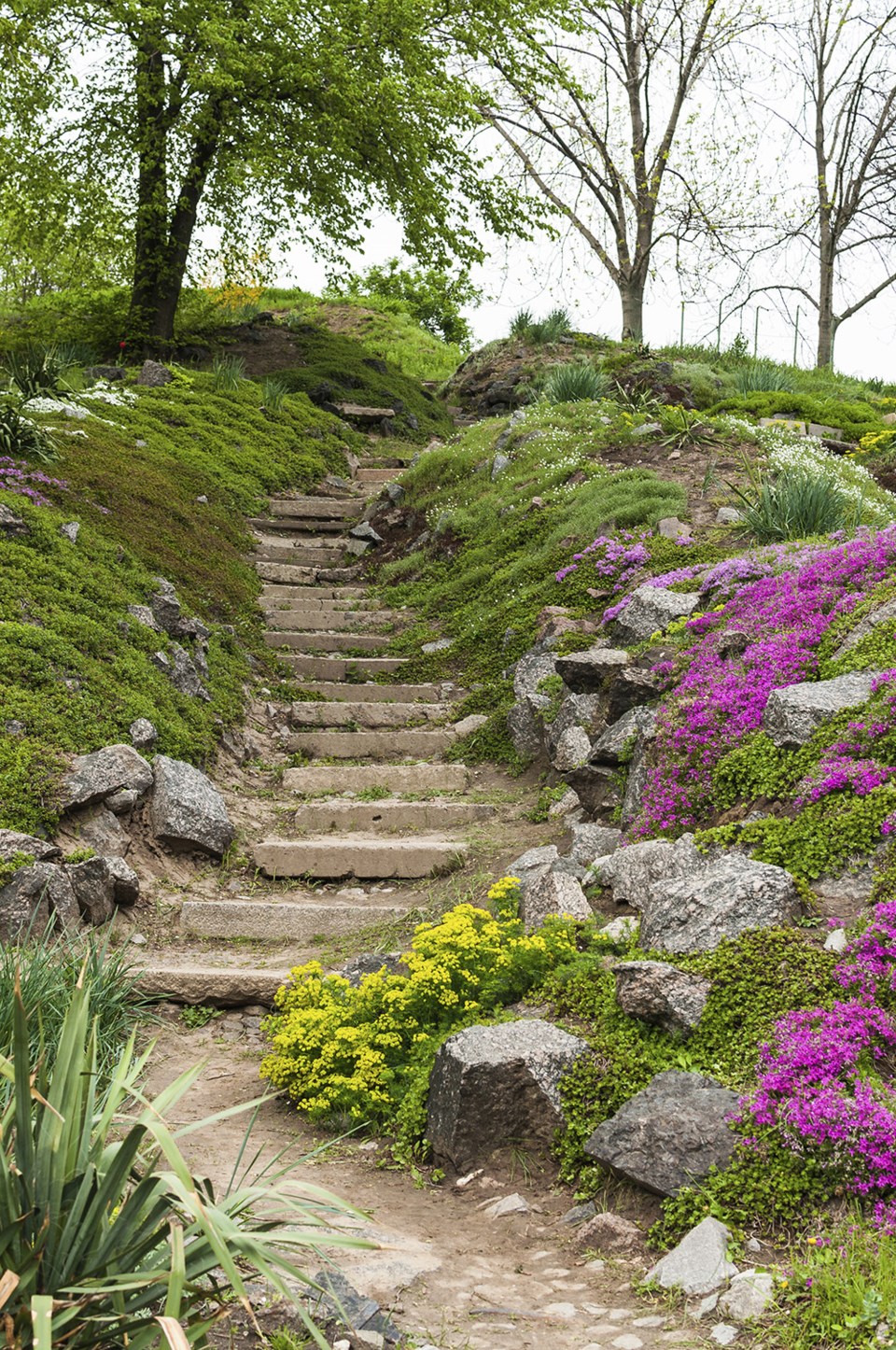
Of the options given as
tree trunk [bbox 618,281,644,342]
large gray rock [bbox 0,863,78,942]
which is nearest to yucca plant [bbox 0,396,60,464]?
large gray rock [bbox 0,863,78,942]

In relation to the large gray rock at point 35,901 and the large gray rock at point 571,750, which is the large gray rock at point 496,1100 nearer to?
the large gray rock at point 35,901

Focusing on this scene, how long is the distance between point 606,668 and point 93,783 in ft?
11.8

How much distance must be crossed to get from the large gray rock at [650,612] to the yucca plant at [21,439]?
5.29 metres

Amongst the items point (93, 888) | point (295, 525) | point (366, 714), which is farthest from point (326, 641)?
point (93, 888)

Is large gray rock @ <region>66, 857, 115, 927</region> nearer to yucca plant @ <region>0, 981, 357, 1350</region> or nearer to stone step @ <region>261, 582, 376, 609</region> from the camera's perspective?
yucca plant @ <region>0, 981, 357, 1350</region>

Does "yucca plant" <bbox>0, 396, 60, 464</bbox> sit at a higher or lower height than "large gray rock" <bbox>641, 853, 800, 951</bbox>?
higher

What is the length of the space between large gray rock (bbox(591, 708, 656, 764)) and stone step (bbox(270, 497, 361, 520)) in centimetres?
766

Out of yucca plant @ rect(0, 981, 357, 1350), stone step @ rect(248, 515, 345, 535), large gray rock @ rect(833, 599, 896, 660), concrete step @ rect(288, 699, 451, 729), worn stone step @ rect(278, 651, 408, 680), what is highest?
stone step @ rect(248, 515, 345, 535)

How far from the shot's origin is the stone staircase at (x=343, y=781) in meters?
6.48

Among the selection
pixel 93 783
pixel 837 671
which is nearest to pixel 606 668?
pixel 837 671

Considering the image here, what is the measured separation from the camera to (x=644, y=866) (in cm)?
540

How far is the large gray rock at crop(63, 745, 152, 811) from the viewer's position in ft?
20.6

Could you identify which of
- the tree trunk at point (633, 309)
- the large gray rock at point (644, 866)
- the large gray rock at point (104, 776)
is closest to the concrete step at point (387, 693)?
the large gray rock at point (104, 776)

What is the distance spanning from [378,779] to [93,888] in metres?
2.79
